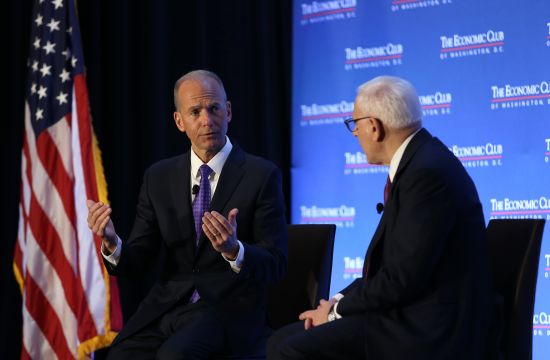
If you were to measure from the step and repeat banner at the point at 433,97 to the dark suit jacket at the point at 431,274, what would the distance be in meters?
2.16

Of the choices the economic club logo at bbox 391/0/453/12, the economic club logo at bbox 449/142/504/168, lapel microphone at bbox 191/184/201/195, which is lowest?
lapel microphone at bbox 191/184/201/195

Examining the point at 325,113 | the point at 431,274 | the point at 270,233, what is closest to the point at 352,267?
the point at 325,113

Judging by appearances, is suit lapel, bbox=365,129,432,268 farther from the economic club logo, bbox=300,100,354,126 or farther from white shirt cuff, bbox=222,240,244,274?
the economic club logo, bbox=300,100,354,126

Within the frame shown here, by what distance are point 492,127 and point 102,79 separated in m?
2.62

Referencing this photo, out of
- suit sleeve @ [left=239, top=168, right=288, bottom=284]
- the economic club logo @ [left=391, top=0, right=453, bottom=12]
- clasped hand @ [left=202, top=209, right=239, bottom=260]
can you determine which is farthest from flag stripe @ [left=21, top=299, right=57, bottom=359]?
the economic club logo @ [left=391, top=0, right=453, bottom=12]

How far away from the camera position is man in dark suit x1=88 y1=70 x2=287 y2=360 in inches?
116

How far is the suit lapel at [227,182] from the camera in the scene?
3.12 meters

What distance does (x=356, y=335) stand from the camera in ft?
8.89

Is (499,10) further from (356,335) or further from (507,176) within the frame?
(356,335)

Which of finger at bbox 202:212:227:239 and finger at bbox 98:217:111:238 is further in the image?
finger at bbox 98:217:111:238

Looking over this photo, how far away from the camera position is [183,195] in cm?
321

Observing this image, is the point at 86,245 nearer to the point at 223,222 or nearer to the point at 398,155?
the point at 223,222

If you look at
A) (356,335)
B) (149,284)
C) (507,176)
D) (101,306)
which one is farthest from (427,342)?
(149,284)

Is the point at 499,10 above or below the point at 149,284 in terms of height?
above
